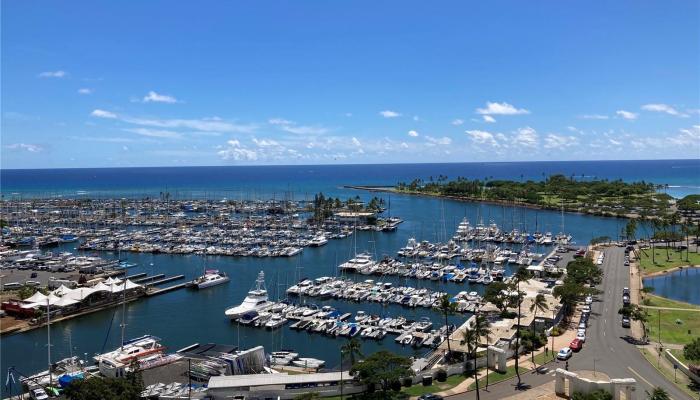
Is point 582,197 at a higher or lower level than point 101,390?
higher

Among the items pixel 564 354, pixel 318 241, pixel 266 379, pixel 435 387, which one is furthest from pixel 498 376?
pixel 318 241

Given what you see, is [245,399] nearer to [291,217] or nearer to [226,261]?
[226,261]

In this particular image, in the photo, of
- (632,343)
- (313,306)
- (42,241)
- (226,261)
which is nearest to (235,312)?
(313,306)

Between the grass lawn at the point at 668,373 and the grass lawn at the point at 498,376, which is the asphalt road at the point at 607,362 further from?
the grass lawn at the point at 498,376

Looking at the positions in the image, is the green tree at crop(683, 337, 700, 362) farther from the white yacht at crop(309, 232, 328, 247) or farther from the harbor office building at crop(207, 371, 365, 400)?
the white yacht at crop(309, 232, 328, 247)

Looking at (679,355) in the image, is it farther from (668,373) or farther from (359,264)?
(359,264)

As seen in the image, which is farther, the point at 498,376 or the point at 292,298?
the point at 292,298
